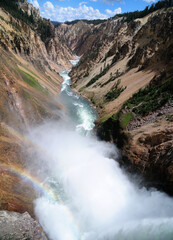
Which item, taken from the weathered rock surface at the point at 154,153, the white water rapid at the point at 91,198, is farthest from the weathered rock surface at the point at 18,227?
the weathered rock surface at the point at 154,153

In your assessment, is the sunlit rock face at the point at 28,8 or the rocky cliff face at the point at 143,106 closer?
the rocky cliff face at the point at 143,106

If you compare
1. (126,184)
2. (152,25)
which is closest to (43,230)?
(126,184)

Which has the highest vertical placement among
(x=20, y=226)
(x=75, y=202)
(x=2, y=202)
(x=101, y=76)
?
(x=101, y=76)

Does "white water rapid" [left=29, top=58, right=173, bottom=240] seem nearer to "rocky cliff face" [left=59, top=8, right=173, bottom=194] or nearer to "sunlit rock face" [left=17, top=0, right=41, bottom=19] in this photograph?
"rocky cliff face" [left=59, top=8, right=173, bottom=194]

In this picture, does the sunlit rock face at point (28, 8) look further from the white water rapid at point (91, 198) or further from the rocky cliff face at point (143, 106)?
the white water rapid at point (91, 198)

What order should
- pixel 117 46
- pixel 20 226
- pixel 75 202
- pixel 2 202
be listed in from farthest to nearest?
pixel 117 46, pixel 75 202, pixel 2 202, pixel 20 226

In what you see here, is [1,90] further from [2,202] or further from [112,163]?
[112,163]

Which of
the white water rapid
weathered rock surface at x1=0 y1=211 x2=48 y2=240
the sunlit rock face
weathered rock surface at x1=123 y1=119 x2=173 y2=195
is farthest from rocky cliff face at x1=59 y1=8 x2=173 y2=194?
the sunlit rock face
